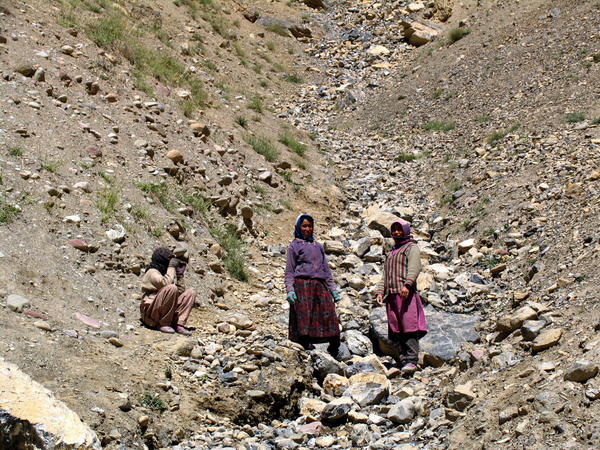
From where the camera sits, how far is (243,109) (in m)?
12.2

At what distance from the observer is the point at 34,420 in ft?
9.47

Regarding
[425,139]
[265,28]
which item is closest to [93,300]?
[425,139]

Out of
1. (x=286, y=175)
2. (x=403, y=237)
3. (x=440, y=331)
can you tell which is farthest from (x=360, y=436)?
(x=286, y=175)

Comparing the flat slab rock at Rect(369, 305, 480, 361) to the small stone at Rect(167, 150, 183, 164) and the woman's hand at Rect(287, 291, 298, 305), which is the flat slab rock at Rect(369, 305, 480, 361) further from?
the small stone at Rect(167, 150, 183, 164)

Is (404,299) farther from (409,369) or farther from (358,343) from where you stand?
(358,343)

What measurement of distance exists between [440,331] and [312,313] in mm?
1336

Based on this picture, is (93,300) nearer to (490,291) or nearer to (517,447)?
(517,447)

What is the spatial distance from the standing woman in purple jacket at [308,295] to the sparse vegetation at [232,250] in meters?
1.82

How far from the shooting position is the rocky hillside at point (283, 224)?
3955mm

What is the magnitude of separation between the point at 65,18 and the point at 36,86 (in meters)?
2.75

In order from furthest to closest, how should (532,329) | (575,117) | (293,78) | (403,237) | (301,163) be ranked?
(293,78)
(301,163)
(575,117)
(403,237)
(532,329)

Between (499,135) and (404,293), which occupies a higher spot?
(499,135)

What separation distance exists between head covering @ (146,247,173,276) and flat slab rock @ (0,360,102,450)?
191cm

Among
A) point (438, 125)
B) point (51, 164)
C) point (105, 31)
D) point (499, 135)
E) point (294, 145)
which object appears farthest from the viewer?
point (438, 125)
